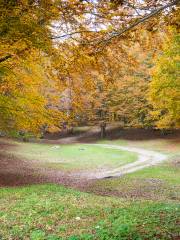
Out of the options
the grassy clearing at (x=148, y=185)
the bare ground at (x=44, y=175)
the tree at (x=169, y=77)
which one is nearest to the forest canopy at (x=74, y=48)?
the tree at (x=169, y=77)

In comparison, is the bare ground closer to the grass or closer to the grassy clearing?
the grassy clearing

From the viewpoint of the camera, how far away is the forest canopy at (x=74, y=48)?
9.03m

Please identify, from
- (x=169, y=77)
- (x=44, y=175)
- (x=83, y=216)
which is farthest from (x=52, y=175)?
(x=83, y=216)

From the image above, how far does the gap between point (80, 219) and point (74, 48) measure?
5.48m

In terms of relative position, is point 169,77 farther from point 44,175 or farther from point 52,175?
point 44,175

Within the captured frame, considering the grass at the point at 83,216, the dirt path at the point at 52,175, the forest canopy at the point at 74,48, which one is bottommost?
the dirt path at the point at 52,175

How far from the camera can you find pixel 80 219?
8766mm

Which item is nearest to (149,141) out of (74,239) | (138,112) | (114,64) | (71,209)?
(138,112)

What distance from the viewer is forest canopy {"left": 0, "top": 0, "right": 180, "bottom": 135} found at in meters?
9.03

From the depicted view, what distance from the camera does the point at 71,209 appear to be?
32.1 feet

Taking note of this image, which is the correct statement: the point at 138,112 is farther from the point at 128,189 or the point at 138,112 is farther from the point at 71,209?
the point at 71,209

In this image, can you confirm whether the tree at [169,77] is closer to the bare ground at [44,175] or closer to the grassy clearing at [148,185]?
the grassy clearing at [148,185]

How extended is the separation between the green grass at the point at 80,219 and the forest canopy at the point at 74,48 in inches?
150

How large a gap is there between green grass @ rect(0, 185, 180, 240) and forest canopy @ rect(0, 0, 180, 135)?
12.5 ft
